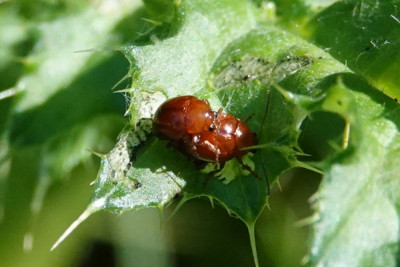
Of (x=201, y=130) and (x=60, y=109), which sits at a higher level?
(x=201, y=130)

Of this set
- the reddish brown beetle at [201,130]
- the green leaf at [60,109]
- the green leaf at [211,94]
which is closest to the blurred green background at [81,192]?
the green leaf at [60,109]

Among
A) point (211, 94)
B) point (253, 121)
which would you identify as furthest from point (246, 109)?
point (211, 94)

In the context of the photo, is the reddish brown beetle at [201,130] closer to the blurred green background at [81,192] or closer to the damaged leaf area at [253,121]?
the damaged leaf area at [253,121]

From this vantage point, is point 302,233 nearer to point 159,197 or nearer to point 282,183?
point 282,183

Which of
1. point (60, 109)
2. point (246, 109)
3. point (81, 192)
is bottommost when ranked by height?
point (81, 192)

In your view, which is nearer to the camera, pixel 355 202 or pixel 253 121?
pixel 355 202

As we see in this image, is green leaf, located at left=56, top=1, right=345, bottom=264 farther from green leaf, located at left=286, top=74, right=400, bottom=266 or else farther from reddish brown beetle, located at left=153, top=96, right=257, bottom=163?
green leaf, located at left=286, top=74, right=400, bottom=266

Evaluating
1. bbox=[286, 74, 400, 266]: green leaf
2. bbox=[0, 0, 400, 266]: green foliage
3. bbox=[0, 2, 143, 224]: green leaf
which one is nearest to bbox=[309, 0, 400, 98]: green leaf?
bbox=[0, 0, 400, 266]: green foliage

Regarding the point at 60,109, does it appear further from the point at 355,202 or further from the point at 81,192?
the point at 355,202
